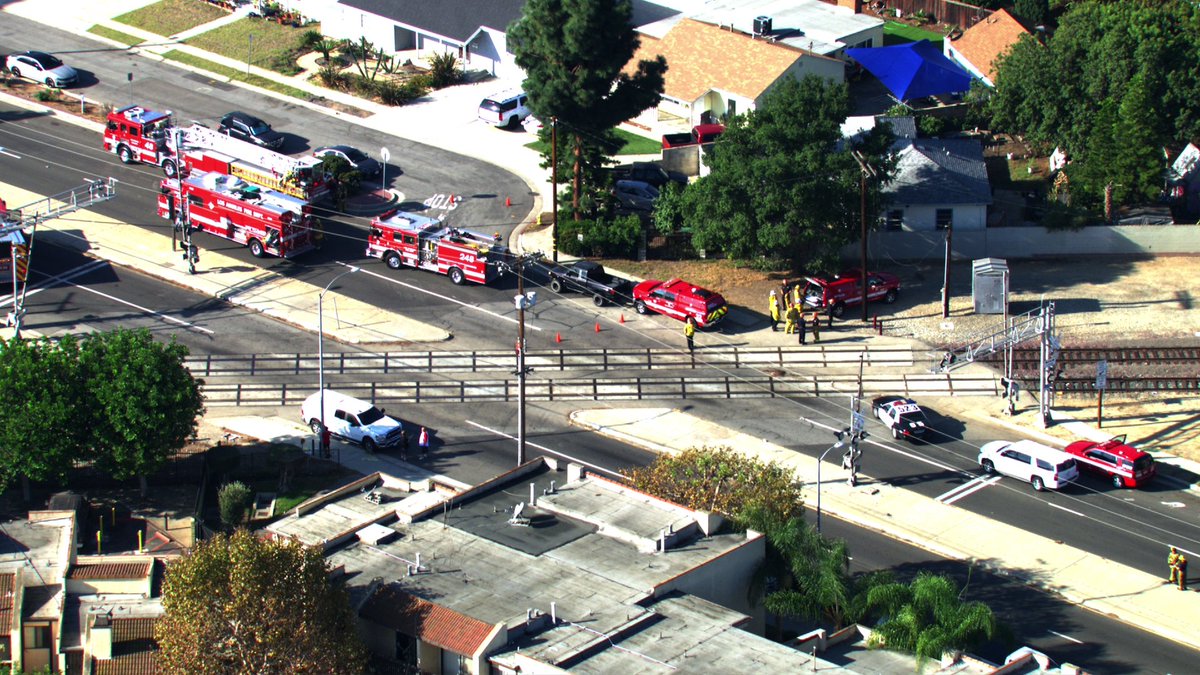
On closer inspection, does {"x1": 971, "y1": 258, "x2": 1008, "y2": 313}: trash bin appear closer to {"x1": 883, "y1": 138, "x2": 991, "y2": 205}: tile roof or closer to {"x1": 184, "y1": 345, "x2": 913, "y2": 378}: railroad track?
{"x1": 184, "y1": 345, "x2": 913, "y2": 378}: railroad track

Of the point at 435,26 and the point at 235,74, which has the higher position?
the point at 435,26

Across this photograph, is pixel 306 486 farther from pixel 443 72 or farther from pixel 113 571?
pixel 443 72

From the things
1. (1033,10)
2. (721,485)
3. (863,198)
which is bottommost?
(721,485)

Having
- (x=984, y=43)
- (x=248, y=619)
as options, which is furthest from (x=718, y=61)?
(x=248, y=619)

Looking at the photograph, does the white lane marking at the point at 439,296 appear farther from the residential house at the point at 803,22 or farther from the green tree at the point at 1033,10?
the green tree at the point at 1033,10

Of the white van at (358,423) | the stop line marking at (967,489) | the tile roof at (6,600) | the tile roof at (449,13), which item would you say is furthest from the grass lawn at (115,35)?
the stop line marking at (967,489)

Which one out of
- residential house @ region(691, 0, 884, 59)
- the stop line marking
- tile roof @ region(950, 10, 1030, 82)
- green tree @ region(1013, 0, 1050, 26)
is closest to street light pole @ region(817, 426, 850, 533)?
the stop line marking

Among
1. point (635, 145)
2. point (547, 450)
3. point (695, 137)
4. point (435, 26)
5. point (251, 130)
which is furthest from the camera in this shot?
point (435, 26)

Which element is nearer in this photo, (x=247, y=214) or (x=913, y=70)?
(x=247, y=214)
